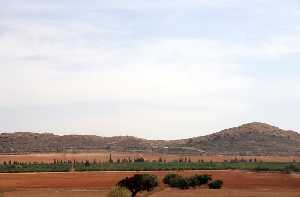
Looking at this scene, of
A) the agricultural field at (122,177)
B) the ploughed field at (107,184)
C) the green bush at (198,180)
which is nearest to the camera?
the ploughed field at (107,184)

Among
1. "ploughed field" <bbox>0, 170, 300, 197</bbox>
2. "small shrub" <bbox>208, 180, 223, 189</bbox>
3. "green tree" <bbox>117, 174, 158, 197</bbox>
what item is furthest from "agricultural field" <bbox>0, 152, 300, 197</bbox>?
"green tree" <bbox>117, 174, 158, 197</bbox>

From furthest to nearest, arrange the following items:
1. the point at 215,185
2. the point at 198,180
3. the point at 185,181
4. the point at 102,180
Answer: the point at 102,180 < the point at 198,180 < the point at 185,181 < the point at 215,185

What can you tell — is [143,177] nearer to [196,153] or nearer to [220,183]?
[220,183]

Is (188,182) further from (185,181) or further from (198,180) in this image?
(198,180)

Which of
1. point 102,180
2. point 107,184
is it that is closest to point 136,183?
point 107,184

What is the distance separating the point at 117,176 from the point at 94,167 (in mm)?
18368

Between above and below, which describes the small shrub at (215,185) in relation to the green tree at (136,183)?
below

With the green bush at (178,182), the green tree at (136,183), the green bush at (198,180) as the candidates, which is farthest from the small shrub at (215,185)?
the green tree at (136,183)

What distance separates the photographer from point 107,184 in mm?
82188

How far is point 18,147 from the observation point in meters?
186

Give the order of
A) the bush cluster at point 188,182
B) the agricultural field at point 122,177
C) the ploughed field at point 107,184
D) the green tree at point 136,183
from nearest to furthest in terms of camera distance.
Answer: the green tree at point 136,183, the ploughed field at point 107,184, the agricultural field at point 122,177, the bush cluster at point 188,182

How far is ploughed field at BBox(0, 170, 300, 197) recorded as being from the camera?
6867 cm

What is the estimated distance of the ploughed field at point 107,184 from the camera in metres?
68.7

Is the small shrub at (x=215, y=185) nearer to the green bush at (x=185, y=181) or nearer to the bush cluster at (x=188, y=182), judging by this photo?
the bush cluster at (x=188, y=182)
